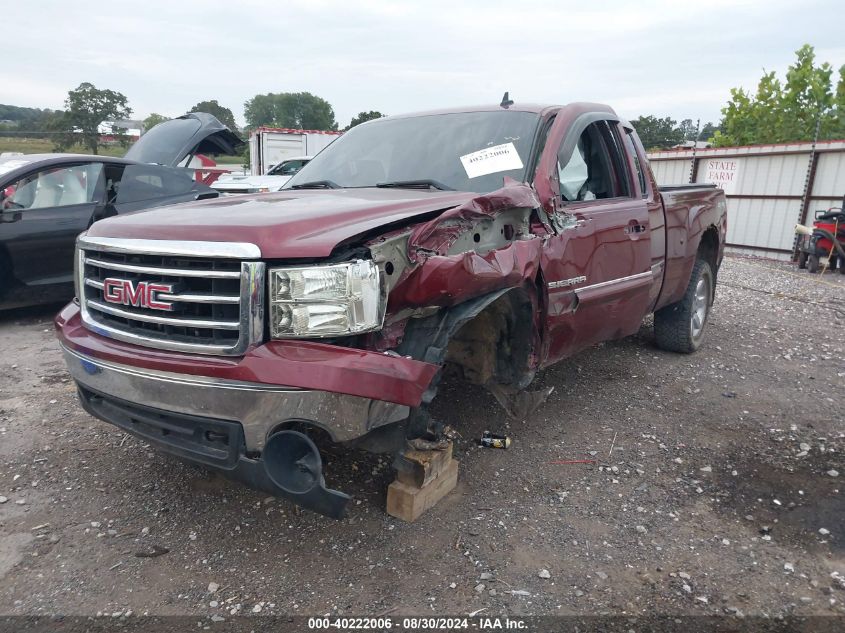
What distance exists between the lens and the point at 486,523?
9.32 feet

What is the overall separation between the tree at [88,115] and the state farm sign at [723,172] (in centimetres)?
1605

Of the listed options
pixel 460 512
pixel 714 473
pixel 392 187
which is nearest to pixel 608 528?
pixel 460 512

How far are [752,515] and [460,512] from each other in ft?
4.55

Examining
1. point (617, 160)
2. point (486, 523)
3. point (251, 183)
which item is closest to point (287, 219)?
point (486, 523)

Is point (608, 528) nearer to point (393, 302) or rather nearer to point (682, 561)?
point (682, 561)

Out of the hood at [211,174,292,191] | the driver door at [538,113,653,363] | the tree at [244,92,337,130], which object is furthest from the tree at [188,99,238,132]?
the driver door at [538,113,653,363]

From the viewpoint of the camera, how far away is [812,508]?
9.97 feet

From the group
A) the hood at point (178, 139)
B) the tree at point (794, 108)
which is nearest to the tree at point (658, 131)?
the tree at point (794, 108)

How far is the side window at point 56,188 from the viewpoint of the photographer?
5750 mm

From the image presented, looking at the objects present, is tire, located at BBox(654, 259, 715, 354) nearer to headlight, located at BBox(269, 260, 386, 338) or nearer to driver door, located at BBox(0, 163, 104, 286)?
headlight, located at BBox(269, 260, 386, 338)

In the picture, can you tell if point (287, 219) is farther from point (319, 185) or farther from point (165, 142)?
point (165, 142)

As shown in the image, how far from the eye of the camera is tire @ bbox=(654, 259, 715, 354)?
5316 millimetres

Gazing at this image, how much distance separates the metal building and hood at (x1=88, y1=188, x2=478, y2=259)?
13.0 meters

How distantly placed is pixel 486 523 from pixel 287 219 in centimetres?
160
